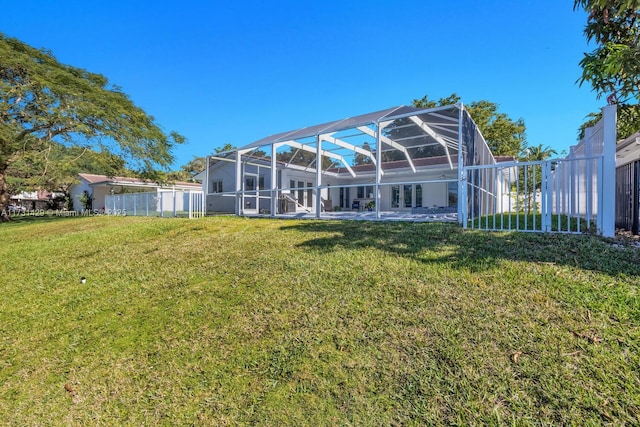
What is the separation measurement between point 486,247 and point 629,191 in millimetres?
3707

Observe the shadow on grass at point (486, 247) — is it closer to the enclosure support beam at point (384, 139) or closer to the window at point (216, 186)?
the enclosure support beam at point (384, 139)

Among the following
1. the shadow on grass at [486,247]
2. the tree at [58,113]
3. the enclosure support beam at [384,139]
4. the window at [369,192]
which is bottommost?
the shadow on grass at [486,247]

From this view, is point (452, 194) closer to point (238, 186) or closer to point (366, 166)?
point (366, 166)

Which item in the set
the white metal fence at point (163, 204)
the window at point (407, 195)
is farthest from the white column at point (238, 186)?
the window at point (407, 195)

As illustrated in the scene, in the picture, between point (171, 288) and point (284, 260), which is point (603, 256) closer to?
point (284, 260)

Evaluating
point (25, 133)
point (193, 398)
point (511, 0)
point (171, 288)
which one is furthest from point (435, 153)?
point (25, 133)

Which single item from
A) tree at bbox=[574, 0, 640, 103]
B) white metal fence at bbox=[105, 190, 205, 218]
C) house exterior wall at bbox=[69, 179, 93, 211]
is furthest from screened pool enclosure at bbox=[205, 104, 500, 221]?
house exterior wall at bbox=[69, 179, 93, 211]

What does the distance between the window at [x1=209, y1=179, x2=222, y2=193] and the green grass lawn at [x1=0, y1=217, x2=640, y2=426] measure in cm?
1535

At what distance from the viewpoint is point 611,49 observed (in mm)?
4887

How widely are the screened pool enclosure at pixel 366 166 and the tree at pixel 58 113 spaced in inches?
194

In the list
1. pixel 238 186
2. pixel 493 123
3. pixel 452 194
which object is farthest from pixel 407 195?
pixel 493 123

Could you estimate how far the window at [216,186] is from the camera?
19.9 metres

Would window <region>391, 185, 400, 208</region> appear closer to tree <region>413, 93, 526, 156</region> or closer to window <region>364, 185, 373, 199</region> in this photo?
window <region>364, 185, 373, 199</region>

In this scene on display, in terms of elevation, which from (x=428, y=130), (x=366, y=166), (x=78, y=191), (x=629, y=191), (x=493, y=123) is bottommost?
(x=629, y=191)
